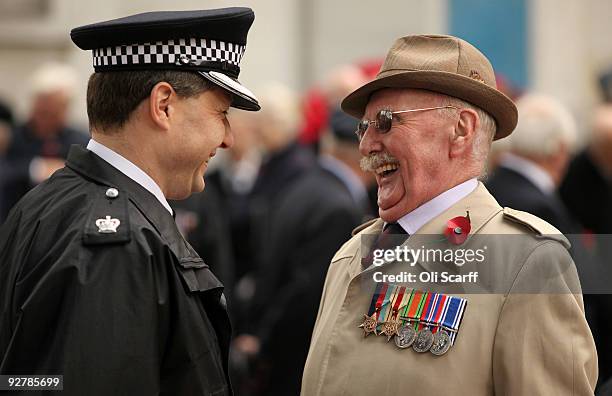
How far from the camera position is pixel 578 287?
3795 mm

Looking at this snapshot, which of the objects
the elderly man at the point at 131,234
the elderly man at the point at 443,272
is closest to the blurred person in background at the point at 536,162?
the elderly man at the point at 443,272

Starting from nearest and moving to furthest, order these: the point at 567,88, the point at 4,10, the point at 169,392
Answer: the point at 169,392, the point at 4,10, the point at 567,88

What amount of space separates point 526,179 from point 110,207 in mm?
3655

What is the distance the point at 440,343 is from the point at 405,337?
0.44 ft

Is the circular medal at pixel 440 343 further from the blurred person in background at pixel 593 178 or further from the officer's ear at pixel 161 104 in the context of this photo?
the blurred person in background at pixel 593 178

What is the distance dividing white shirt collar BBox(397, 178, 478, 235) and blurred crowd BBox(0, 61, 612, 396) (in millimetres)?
2154

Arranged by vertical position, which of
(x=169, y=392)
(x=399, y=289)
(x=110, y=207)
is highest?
(x=110, y=207)

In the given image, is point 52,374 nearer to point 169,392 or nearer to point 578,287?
point 169,392

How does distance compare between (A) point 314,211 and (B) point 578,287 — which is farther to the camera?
(A) point 314,211

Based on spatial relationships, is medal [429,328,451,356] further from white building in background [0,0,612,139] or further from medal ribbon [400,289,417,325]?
white building in background [0,0,612,139]

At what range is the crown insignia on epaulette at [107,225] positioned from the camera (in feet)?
11.9

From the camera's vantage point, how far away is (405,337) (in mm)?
3867

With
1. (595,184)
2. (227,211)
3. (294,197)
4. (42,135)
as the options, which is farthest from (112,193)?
(227,211)

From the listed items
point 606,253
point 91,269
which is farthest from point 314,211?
point 91,269
